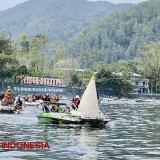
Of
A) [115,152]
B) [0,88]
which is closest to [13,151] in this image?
[115,152]

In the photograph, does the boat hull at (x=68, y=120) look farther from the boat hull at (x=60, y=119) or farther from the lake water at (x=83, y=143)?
the lake water at (x=83, y=143)

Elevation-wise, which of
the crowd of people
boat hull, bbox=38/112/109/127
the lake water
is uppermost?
the crowd of people

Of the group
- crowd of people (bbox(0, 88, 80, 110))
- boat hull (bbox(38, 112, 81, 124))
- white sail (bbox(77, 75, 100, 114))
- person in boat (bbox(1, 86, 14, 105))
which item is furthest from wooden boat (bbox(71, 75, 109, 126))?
person in boat (bbox(1, 86, 14, 105))

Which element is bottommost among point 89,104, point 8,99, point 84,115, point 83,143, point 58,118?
point 83,143

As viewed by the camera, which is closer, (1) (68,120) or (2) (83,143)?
(2) (83,143)

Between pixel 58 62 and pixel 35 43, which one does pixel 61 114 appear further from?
pixel 58 62

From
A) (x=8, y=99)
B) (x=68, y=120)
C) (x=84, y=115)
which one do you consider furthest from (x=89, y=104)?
(x=8, y=99)

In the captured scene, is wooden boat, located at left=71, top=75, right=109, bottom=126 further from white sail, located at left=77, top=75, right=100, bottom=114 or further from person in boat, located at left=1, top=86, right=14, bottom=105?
person in boat, located at left=1, top=86, right=14, bottom=105

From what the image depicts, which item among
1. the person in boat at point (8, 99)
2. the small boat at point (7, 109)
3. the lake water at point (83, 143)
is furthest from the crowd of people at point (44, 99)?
the lake water at point (83, 143)

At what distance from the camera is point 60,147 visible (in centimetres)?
2775

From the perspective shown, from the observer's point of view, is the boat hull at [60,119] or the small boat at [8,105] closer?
the boat hull at [60,119]

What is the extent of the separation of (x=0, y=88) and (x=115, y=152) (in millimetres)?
118543

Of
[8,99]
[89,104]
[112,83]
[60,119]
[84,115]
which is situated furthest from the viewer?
[112,83]

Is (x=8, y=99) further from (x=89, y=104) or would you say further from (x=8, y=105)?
(x=89, y=104)
